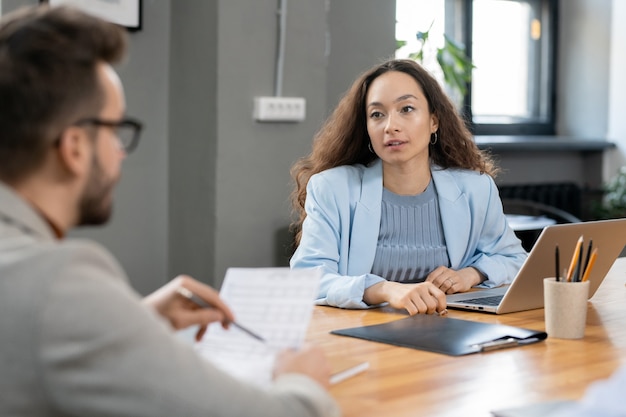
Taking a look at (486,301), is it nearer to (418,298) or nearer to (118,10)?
(418,298)

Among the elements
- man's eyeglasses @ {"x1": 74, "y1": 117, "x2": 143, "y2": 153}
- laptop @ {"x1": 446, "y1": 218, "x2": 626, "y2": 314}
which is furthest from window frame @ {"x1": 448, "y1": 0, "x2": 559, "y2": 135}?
man's eyeglasses @ {"x1": 74, "y1": 117, "x2": 143, "y2": 153}

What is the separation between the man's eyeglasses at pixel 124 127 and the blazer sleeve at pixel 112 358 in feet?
0.48

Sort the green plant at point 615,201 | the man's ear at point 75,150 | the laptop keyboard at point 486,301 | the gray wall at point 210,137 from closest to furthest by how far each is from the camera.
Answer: the man's ear at point 75,150, the laptop keyboard at point 486,301, the gray wall at point 210,137, the green plant at point 615,201

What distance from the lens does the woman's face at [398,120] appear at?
2.40 m

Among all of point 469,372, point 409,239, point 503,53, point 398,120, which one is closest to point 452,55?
point 503,53

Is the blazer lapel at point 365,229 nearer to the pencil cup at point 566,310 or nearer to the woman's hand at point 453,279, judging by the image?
the woman's hand at point 453,279

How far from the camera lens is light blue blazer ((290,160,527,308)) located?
2289 mm

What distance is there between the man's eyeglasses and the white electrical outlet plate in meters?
2.35

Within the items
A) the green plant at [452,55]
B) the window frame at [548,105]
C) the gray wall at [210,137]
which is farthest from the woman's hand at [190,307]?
the window frame at [548,105]

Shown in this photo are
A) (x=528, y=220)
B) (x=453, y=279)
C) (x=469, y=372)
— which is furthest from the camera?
(x=528, y=220)

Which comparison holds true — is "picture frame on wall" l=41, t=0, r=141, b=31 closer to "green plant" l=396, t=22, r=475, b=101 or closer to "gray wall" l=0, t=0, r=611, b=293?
"gray wall" l=0, t=0, r=611, b=293

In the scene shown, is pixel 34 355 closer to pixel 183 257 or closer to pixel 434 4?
pixel 183 257

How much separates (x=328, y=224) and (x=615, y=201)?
3243mm

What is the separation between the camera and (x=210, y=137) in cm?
340
